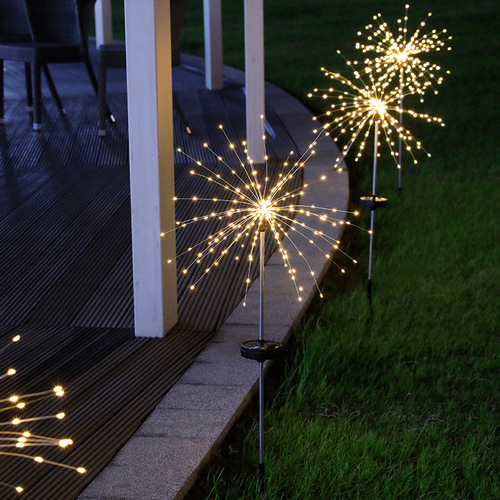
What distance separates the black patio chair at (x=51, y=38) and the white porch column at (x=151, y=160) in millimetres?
3397

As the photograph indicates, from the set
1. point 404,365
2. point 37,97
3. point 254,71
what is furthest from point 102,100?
point 404,365

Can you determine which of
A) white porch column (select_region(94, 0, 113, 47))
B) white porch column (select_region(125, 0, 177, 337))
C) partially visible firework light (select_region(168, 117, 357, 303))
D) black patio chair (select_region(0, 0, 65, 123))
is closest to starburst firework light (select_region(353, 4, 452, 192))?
partially visible firework light (select_region(168, 117, 357, 303))

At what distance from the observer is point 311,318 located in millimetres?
3518

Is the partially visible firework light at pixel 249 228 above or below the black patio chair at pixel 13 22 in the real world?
below

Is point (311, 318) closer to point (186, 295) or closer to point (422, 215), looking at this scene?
point (186, 295)

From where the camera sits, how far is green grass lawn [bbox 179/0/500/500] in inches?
96.2

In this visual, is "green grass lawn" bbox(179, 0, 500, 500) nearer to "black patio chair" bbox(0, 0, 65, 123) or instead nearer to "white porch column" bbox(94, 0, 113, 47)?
"black patio chair" bbox(0, 0, 65, 123)

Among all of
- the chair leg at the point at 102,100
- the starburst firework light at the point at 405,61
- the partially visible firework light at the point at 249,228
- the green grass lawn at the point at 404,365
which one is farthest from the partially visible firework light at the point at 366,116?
the chair leg at the point at 102,100

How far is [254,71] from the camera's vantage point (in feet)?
18.5

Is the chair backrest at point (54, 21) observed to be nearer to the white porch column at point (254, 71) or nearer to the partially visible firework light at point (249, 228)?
the white porch column at point (254, 71)

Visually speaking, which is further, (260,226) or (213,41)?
(213,41)

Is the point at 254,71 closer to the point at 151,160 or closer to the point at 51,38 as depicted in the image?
the point at 51,38

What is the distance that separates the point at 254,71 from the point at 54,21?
223 centimetres

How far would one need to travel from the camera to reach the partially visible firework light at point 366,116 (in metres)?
3.86
